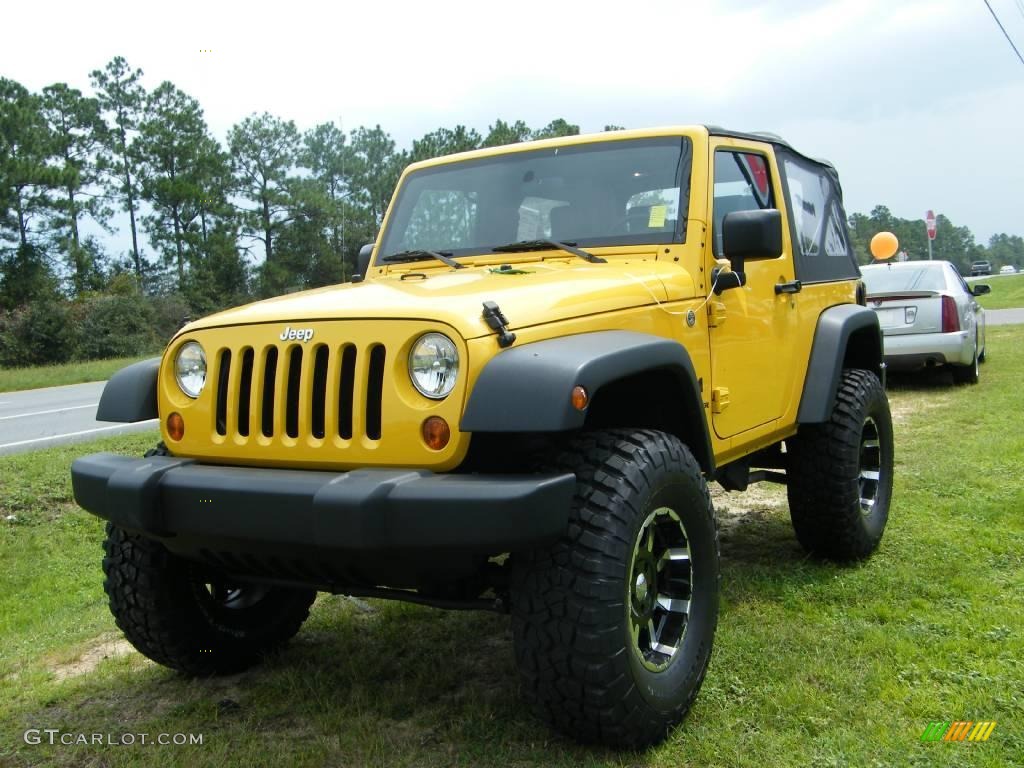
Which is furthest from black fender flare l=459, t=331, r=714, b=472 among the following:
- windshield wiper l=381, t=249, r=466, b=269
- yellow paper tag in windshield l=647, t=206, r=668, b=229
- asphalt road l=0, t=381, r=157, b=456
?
asphalt road l=0, t=381, r=157, b=456

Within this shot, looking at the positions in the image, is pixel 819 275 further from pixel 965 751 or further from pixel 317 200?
pixel 317 200

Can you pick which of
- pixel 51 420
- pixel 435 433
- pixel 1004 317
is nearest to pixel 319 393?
pixel 435 433

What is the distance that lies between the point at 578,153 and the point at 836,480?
6.44 ft

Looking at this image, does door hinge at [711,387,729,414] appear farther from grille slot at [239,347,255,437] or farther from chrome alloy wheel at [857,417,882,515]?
grille slot at [239,347,255,437]

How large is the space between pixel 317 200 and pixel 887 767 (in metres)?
46.6

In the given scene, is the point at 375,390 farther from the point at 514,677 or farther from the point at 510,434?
the point at 514,677

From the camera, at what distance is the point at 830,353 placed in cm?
455

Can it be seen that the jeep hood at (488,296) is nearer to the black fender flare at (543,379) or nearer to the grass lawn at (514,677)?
the black fender flare at (543,379)

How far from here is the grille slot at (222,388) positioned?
303cm

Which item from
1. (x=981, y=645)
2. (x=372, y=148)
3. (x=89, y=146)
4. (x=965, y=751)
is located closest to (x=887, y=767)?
(x=965, y=751)

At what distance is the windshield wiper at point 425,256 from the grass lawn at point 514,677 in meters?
1.57

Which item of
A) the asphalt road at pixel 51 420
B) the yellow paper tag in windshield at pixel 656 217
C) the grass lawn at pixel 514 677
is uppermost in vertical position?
the yellow paper tag in windshield at pixel 656 217


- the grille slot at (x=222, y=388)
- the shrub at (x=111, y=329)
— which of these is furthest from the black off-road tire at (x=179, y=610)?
the shrub at (x=111, y=329)

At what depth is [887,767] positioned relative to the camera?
2725mm
